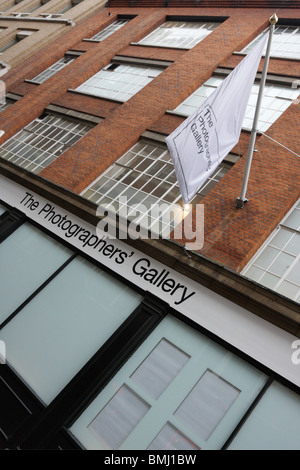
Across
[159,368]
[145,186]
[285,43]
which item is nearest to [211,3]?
[285,43]

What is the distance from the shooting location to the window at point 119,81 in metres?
15.3

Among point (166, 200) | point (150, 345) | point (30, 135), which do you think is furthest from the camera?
point (30, 135)

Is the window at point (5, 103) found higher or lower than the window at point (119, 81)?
lower

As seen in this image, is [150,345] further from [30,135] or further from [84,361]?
Result: [30,135]

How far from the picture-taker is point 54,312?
27.4 ft

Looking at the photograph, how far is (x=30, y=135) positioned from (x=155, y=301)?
37.4ft

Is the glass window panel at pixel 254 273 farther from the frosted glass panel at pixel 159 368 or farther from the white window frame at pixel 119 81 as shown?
the white window frame at pixel 119 81

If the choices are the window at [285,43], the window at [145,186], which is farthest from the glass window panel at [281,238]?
the window at [285,43]

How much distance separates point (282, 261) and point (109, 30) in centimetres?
2015

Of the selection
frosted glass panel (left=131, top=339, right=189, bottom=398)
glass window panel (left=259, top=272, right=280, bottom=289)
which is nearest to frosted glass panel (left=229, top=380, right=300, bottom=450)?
frosted glass panel (left=131, top=339, right=189, bottom=398)

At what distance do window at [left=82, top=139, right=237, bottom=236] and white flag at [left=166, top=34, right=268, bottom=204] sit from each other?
9.87 ft
